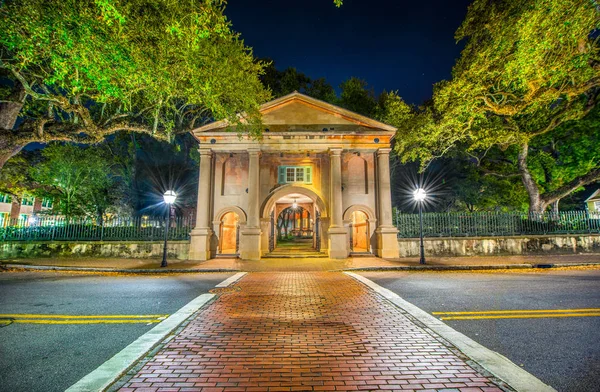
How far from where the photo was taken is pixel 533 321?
5.25 meters

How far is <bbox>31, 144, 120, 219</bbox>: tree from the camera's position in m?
20.3

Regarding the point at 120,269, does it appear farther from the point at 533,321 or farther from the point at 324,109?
the point at 533,321

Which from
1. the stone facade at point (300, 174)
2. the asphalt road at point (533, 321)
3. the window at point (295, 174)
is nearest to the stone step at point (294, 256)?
the stone facade at point (300, 174)

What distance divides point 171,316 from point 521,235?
67.8ft

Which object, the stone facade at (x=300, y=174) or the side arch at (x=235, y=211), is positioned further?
the side arch at (x=235, y=211)

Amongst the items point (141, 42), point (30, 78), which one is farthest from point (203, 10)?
point (30, 78)

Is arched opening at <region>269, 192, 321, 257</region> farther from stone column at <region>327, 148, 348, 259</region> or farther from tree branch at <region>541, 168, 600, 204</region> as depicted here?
tree branch at <region>541, 168, 600, 204</region>

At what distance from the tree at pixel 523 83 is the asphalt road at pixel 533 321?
968 centimetres

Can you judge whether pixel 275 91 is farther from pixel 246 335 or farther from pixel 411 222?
pixel 246 335

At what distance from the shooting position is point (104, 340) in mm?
4441

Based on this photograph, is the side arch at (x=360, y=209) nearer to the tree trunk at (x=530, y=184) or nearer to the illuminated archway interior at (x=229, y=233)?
the illuminated archway interior at (x=229, y=233)

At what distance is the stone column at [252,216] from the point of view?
17.1m

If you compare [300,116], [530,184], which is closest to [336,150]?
[300,116]

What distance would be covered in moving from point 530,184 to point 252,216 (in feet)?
71.6
